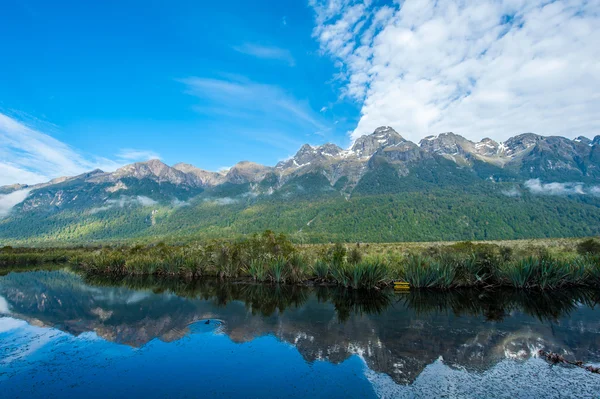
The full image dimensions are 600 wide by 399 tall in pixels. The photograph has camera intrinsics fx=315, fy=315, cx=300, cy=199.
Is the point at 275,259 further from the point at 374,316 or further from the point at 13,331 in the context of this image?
the point at 13,331

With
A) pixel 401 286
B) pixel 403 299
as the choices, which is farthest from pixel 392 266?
pixel 403 299

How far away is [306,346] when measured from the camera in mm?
11609

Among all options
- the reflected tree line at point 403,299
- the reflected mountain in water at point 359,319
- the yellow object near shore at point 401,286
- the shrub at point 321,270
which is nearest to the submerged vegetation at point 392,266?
the shrub at point 321,270

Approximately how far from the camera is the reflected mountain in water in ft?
34.8

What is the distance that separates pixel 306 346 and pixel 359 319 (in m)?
3.84

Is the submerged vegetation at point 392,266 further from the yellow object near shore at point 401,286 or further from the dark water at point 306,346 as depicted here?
the dark water at point 306,346

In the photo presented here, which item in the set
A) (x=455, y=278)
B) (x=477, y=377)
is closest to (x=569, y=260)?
(x=455, y=278)

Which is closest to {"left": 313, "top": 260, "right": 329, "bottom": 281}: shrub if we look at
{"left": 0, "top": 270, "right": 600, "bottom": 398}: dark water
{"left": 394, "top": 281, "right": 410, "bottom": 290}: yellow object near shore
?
{"left": 0, "top": 270, "right": 600, "bottom": 398}: dark water

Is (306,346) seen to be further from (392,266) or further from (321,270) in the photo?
(392,266)

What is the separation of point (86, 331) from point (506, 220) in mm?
196979

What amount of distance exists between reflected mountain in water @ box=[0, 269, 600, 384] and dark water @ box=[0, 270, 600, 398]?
0.07 meters

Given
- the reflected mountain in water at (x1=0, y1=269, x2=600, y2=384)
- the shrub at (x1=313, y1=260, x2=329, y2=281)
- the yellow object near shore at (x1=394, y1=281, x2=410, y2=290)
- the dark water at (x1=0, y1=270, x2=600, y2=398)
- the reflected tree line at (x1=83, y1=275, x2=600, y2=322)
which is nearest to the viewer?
the dark water at (x1=0, y1=270, x2=600, y2=398)

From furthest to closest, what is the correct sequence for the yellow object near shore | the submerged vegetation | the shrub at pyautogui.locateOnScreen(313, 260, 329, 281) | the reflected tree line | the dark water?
1. the shrub at pyautogui.locateOnScreen(313, 260, 329, 281)
2. the yellow object near shore
3. the submerged vegetation
4. the reflected tree line
5. the dark water

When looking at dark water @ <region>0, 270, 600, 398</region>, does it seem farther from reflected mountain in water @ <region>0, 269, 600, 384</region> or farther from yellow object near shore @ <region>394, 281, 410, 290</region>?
yellow object near shore @ <region>394, 281, 410, 290</region>
